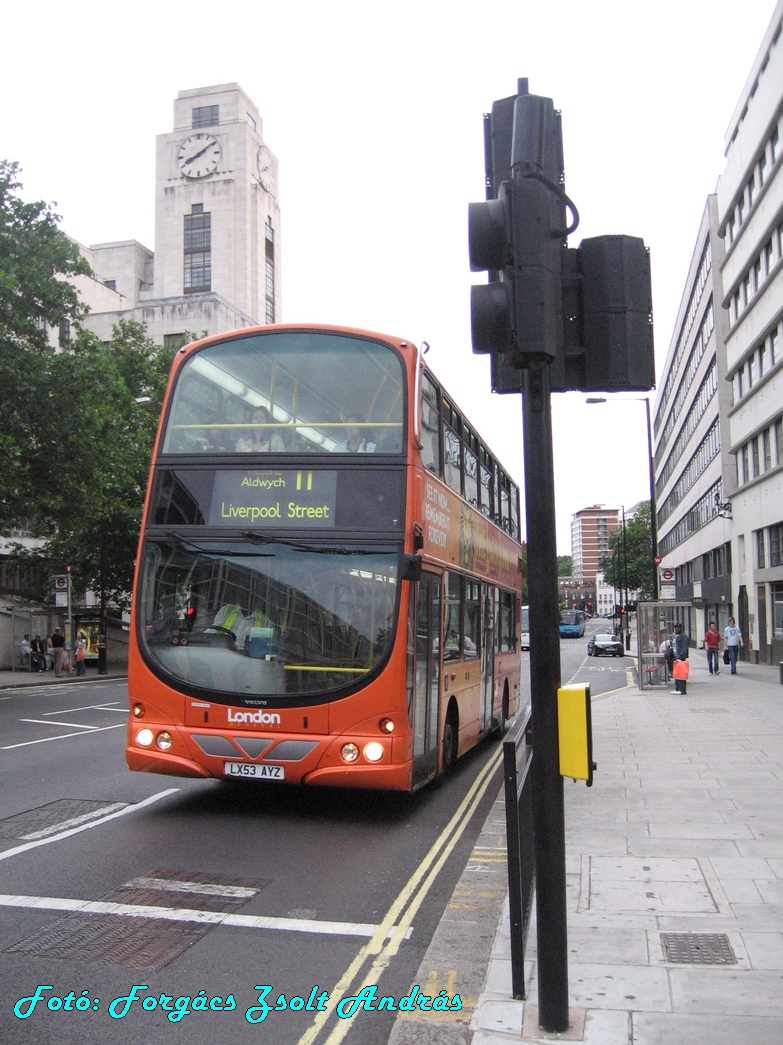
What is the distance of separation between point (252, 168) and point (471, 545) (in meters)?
65.4

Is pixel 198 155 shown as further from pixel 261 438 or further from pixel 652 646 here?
pixel 261 438

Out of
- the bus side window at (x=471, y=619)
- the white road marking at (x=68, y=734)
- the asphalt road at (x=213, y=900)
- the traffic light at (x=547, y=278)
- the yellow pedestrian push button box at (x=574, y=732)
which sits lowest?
the white road marking at (x=68, y=734)

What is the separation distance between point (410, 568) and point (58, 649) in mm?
29308

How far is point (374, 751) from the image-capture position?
7844 mm

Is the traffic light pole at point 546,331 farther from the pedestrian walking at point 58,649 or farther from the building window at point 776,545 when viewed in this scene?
the pedestrian walking at point 58,649

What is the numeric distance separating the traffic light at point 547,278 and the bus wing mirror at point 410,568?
3.65 meters

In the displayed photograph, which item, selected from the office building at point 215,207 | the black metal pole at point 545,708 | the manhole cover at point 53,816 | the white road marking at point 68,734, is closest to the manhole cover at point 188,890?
the manhole cover at point 53,816

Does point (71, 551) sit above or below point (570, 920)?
above

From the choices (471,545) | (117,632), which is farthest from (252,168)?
(471,545)

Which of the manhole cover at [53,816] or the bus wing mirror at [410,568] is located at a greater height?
the bus wing mirror at [410,568]

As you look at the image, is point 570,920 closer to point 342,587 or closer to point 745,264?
point 342,587

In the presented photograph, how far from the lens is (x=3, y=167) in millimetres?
25281

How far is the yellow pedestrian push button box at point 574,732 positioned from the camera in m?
3.96

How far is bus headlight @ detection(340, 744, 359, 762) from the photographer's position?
784cm
